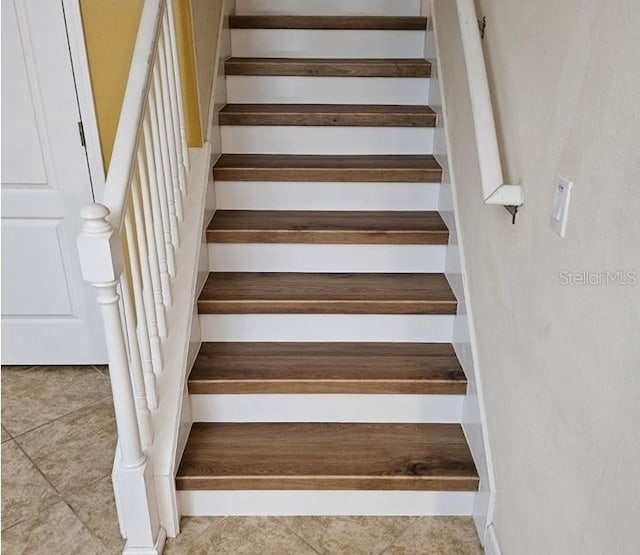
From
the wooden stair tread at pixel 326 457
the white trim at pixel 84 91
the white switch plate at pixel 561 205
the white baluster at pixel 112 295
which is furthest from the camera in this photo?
the white trim at pixel 84 91

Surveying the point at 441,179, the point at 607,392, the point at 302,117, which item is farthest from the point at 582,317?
the point at 302,117

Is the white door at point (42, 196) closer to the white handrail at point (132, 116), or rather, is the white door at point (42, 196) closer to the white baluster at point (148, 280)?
the white handrail at point (132, 116)

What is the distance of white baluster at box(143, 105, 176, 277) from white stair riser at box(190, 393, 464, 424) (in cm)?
50

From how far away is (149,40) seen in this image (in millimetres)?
1759

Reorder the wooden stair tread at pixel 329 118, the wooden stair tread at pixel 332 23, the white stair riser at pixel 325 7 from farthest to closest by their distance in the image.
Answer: the white stair riser at pixel 325 7 < the wooden stair tread at pixel 332 23 < the wooden stair tread at pixel 329 118

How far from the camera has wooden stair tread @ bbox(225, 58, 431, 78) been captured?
2777mm

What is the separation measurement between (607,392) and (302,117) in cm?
194

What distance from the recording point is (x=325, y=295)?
86.8 inches

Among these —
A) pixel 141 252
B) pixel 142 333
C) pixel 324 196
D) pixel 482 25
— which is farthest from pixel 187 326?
pixel 482 25

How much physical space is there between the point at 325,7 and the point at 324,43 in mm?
475

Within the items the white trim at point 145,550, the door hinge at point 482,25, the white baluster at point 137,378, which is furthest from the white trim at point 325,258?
the white trim at point 145,550

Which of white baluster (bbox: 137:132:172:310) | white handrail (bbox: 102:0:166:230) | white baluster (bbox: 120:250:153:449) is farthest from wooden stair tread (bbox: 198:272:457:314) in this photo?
white handrail (bbox: 102:0:166:230)

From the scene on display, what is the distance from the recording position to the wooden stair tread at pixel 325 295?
7.12 feet

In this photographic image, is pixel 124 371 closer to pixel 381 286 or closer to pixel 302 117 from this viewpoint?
pixel 381 286
